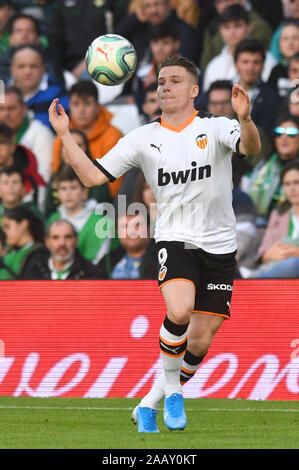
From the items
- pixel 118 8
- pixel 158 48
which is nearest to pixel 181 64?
pixel 158 48

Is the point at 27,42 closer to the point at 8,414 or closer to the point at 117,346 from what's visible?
the point at 117,346

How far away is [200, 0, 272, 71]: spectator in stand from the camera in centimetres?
1223

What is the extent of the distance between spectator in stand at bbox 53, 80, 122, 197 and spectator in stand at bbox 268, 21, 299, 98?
6.61ft

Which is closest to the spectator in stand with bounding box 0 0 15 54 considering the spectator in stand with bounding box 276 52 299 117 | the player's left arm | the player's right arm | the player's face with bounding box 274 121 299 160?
the spectator in stand with bounding box 276 52 299 117

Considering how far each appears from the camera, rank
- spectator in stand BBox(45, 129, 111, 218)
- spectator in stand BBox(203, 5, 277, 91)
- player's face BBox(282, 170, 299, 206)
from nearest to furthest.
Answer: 1. player's face BBox(282, 170, 299, 206)
2. spectator in stand BBox(45, 129, 111, 218)
3. spectator in stand BBox(203, 5, 277, 91)

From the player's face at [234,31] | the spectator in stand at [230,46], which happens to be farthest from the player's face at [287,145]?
the player's face at [234,31]

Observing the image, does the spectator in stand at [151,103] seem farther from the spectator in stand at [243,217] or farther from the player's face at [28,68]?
the player's face at [28,68]

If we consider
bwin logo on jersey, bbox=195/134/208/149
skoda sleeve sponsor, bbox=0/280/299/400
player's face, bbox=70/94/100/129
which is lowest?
skoda sleeve sponsor, bbox=0/280/299/400

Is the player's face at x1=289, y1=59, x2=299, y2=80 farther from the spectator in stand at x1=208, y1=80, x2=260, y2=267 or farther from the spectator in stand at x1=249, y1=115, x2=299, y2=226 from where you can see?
the spectator in stand at x1=208, y1=80, x2=260, y2=267

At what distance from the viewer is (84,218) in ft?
38.0

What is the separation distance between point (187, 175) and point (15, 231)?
529 centimetres

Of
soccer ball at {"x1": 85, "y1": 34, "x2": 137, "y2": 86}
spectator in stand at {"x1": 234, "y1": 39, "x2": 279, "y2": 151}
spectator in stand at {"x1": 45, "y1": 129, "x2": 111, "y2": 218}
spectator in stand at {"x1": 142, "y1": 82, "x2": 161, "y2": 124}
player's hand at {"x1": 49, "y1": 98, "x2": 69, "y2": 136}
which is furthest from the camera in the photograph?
spectator in stand at {"x1": 142, "y1": 82, "x2": 161, "y2": 124}

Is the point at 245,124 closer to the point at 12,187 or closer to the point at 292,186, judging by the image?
the point at 292,186

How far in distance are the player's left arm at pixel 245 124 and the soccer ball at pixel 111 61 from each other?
149 centimetres
